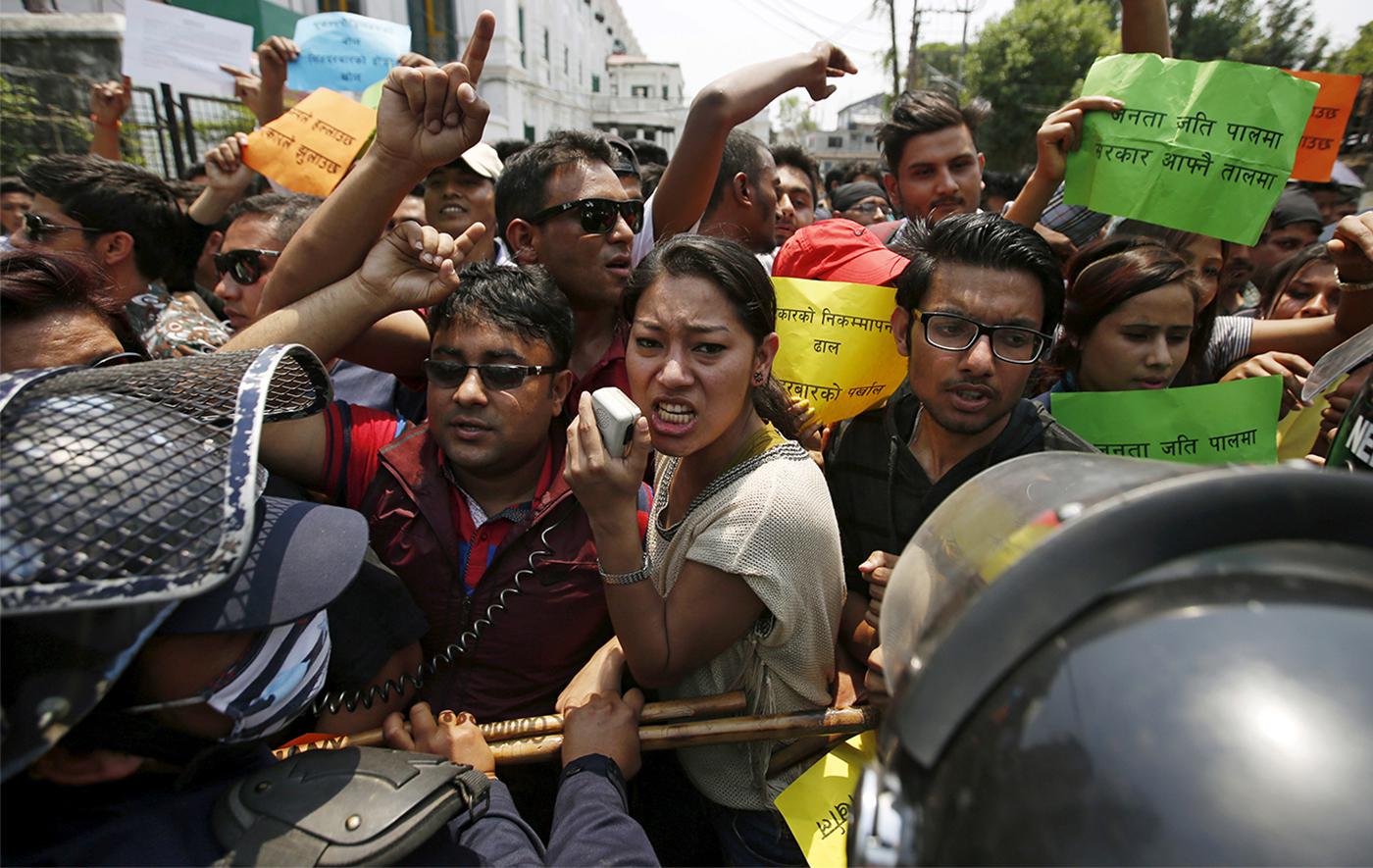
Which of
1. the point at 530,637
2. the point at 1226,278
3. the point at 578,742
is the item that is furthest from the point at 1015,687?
the point at 1226,278

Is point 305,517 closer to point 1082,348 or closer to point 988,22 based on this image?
point 1082,348

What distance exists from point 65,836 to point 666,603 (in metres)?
1.06

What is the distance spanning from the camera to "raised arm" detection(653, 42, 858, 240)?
2.67 meters

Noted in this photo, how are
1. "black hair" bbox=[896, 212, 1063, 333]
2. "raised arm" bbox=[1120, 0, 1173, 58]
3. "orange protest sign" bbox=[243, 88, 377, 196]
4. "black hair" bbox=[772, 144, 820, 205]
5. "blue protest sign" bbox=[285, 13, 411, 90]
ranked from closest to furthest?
"black hair" bbox=[896, 212, 1063, 333] → "raised arm" bbox=[1120, 0, 1173, 58] → "orange protest sign" bbox=[243, 88, 377, 196] → "blue protest sign" bbox=[285, 13, 411, 90] → "black hair" bbox=[772, 144, 820, 205]

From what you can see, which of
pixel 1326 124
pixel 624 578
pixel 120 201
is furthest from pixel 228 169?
pixel 1326 124

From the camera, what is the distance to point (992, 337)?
6.28ft

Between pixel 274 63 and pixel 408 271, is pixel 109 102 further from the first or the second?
pixel 408 271

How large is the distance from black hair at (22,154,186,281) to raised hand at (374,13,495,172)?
2.34 metres

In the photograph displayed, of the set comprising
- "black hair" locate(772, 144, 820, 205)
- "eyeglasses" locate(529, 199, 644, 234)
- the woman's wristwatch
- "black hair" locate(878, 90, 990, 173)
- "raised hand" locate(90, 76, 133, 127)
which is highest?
"raised hand" locate(90, 76, 133, 127)

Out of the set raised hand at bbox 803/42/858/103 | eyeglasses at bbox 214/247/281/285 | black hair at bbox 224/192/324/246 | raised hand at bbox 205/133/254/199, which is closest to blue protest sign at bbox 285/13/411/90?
raised hand at bbox 205/133/254/199

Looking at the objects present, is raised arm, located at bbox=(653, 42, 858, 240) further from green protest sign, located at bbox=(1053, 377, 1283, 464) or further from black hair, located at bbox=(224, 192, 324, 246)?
black hair, located at bbox=(224, 192, 324, 246)

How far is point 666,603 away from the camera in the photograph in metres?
1.67

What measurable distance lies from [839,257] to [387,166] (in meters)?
1.41

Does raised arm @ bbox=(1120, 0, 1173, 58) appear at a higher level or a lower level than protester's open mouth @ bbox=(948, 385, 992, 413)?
higher
